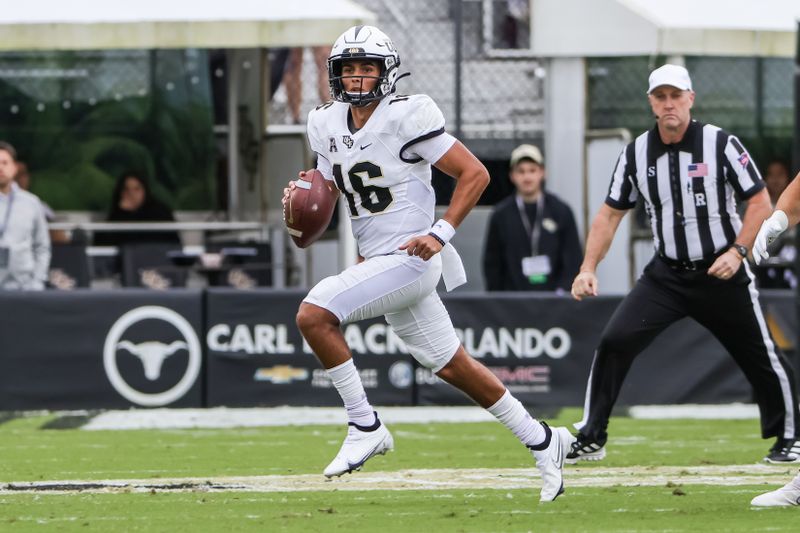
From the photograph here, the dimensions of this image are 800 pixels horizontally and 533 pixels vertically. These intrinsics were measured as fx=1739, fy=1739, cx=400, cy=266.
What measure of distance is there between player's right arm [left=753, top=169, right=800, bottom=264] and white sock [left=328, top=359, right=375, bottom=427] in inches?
64.3

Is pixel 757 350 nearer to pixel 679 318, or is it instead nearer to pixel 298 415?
pixel 679 318

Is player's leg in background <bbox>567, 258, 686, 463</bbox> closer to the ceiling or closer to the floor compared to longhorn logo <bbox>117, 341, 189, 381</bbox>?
closer to the ceiling

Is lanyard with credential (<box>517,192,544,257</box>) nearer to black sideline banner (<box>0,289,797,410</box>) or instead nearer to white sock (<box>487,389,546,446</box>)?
black sideline banner (<box>0,289,797,410</box>)

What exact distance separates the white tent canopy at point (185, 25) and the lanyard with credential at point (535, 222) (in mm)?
2229

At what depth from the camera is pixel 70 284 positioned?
1371cm

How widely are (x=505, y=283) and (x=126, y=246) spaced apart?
3456mm

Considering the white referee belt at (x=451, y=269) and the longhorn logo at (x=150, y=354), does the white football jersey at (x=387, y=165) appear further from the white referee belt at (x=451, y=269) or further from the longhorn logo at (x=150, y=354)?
the longhorn logo at (x=150, y=354)

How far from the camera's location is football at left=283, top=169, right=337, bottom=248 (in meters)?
7.10

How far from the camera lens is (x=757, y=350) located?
8.26 m

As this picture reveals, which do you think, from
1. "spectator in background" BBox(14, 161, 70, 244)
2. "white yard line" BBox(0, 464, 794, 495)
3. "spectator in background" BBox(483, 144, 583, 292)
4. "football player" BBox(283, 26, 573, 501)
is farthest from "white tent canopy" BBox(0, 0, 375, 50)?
"football player" BBox(283, 26, 573, 501)

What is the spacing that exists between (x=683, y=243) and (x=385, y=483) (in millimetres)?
1824

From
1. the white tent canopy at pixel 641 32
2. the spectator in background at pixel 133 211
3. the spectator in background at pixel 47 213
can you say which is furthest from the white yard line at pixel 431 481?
the spectator in background at pixel 133 211

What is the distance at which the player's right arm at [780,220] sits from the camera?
20.8 feet

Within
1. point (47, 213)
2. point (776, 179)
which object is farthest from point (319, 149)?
point (776, 179)
